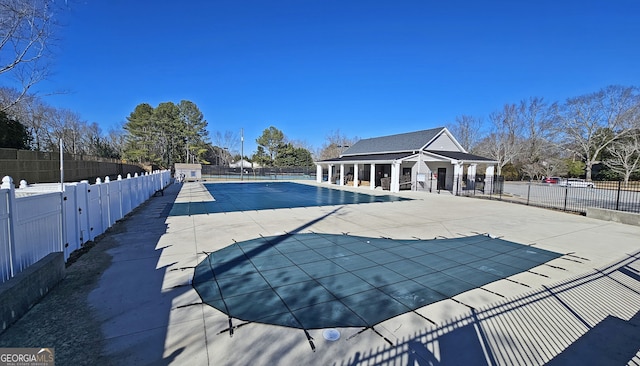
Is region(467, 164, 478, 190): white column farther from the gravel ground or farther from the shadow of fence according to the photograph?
the gravel ground

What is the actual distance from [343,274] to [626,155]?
43.7 metres

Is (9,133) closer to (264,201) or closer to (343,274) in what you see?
(264,201)

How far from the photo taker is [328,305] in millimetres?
3857

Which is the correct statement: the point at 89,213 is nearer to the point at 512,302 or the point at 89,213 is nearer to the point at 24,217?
the point at 24,217

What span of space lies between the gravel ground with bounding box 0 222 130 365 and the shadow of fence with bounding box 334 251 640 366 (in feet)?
8.56

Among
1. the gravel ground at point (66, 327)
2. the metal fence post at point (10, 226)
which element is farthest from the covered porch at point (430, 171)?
the metal fence post at point (10, 226)

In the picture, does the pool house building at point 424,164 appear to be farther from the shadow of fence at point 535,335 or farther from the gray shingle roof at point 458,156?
the shadow of fence at point 535,335

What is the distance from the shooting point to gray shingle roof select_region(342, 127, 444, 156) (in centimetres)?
2512

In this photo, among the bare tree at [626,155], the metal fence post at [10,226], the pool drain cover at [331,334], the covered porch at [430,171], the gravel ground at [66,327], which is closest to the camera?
the gravel ground at [66,327]

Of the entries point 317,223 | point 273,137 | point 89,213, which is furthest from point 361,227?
point 273,137

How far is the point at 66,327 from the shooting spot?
322cm

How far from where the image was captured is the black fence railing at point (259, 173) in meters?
41.3

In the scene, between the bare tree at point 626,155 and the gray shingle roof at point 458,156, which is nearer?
the gray shingle roof at point 458,156

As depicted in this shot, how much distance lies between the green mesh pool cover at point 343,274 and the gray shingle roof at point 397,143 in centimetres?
1872
